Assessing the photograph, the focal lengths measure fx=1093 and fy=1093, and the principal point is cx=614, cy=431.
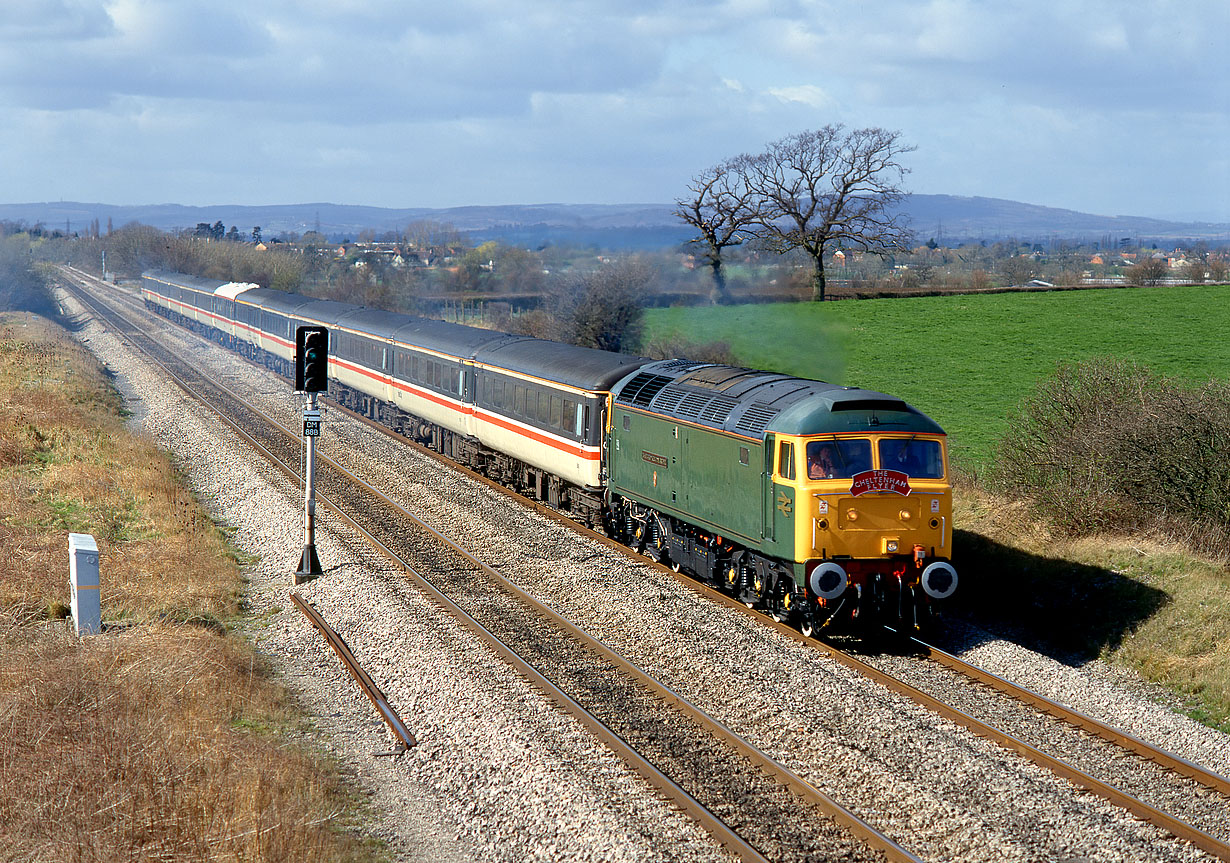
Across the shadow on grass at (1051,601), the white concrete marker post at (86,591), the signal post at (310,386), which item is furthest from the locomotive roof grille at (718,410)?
the white concrete marker post at (86,591)

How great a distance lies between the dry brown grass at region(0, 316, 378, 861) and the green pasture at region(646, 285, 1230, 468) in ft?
49.6

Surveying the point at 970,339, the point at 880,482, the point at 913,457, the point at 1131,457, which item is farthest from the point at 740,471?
the point at 970,339

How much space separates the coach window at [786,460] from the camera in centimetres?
1405

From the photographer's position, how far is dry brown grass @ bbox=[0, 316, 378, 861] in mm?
8383

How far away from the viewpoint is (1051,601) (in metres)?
16.4

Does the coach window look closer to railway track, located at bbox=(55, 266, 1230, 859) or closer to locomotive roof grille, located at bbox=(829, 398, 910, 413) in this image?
locomotive roof grille, located at bbox=(829, 398, 910, 413)

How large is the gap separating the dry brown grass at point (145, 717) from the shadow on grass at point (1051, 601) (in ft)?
33.6

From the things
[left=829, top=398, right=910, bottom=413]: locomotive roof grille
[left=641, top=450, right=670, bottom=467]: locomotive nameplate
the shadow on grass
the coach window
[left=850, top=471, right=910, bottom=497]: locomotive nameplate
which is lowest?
the shadow on grass

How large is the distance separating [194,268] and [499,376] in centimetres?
8920

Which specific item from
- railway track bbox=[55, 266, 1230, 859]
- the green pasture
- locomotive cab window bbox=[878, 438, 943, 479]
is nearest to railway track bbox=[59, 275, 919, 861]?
railway track bbox=[55, 266, 1230, 859]

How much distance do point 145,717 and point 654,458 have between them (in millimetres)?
9249

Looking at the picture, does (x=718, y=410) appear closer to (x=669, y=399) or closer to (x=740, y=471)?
(x=740, y=471)

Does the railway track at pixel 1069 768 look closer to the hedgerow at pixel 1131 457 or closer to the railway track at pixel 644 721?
the railway track at pixel 644 721

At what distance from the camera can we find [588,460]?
67.3 feet
